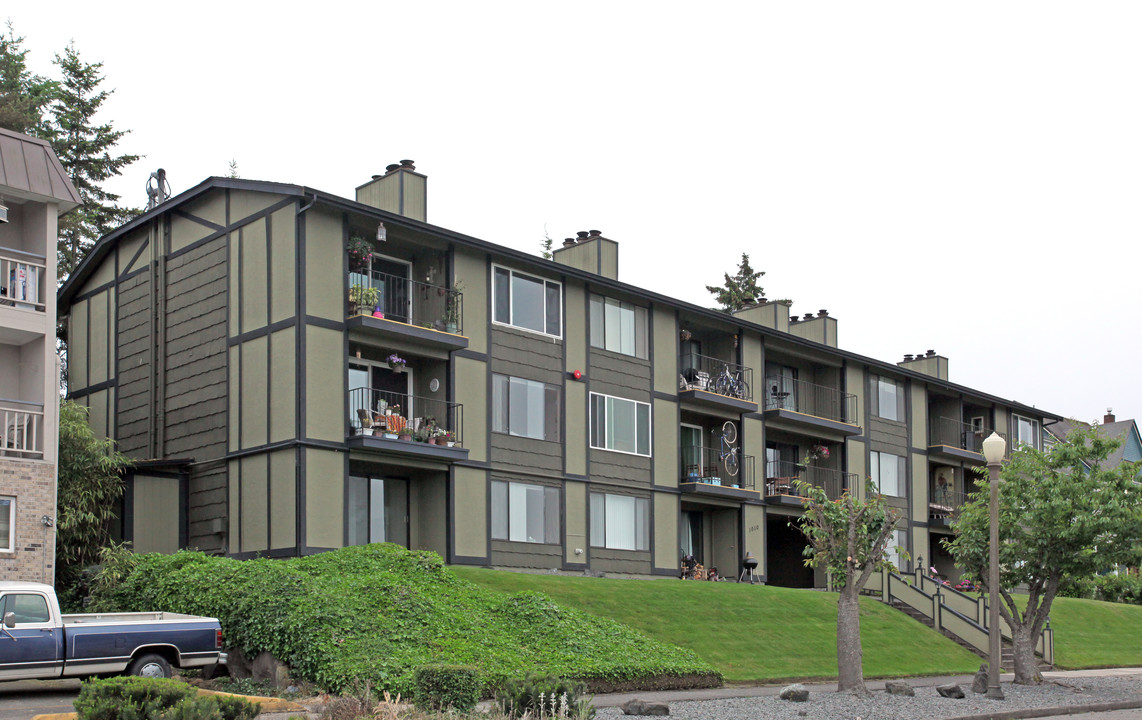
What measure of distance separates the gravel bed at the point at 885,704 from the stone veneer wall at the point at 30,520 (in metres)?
10.5

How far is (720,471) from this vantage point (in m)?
36.3

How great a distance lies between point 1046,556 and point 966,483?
26.1 meters

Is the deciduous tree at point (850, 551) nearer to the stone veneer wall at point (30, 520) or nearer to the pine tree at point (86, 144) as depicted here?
the stone veneer wall at point (30, 520)

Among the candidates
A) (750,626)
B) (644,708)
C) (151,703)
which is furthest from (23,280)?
(750,626)

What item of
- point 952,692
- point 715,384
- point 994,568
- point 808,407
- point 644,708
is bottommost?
point 952,692

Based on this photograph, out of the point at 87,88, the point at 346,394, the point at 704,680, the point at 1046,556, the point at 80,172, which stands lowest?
the point at 704,680

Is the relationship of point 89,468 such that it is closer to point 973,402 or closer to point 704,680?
point 704,680

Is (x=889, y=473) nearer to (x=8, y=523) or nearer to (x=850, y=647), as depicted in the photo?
(x=850, y=647)

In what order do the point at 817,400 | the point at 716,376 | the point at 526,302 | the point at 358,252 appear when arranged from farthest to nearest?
1. the point at 817,400
2. the point at 716,376
3. the point at 526,302
4. the point at 358,252

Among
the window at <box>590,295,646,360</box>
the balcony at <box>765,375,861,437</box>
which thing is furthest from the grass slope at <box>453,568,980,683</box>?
the balcony at <box>765,375,861,437</box>

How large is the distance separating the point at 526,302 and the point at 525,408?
8.99 ft

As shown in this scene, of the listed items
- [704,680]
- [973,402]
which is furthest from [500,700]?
[973,402]

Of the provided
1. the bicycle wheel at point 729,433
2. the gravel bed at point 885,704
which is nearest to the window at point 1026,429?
the bicycle wheel at point 729,433

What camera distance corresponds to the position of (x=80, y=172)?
41.2 m
